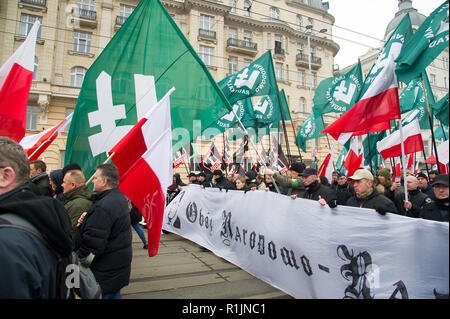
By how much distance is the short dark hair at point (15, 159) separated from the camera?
4.40 ft

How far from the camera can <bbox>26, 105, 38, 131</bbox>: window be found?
18703mm

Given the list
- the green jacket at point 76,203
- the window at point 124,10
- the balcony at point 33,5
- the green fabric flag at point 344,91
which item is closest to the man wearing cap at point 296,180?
the green jacket at point 76,203

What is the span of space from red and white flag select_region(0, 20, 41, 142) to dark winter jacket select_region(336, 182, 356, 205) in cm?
560

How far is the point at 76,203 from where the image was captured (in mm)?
2525

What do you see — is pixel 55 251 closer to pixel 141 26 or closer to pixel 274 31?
pixel 141 26

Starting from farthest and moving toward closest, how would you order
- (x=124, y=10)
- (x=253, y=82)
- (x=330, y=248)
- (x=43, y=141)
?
(x=124, y=10) → (x=253, y=82) → (x=43, y=141) → (x=330, y=248)

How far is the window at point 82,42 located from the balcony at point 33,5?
2.47m

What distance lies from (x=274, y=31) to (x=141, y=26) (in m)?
28.0

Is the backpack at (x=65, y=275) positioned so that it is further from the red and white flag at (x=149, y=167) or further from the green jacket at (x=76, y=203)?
the red and white flag at (x=149, y=167)

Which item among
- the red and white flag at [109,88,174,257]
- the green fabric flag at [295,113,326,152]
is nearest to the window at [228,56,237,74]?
the green fabric flag at [295,113,326,152]

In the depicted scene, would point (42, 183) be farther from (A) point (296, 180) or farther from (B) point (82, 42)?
(B) point (82, 42)

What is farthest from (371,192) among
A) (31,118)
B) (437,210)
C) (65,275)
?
(31,118)

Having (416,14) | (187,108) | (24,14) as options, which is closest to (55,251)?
(187,108)

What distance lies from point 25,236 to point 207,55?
85.5 ft
